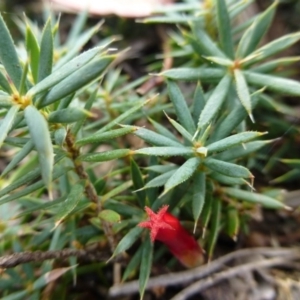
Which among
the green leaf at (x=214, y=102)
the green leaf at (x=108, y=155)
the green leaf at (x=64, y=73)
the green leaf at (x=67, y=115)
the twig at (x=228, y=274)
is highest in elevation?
the green leaf at (x=64, y=73)

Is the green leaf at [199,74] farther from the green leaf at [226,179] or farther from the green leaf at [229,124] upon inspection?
the green leaf at [226,179]

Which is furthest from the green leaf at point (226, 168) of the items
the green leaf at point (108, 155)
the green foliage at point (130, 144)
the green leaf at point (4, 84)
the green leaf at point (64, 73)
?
the green leaf at point (4, 84)

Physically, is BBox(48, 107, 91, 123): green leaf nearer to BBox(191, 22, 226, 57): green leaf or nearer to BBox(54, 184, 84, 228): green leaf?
BBox(54, 184, 84, 228): green leaf

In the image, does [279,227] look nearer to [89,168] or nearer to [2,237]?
[89,168]

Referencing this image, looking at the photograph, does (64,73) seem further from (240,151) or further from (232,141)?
(240,151)

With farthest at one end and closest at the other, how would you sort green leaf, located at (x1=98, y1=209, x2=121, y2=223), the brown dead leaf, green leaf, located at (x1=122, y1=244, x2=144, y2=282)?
the brown dead leaf, green leaf, located at (x1=122, y1=244, x2=144, y2=282), green leaf, located at (x1=98, y1=209, x2=121, y2=223)

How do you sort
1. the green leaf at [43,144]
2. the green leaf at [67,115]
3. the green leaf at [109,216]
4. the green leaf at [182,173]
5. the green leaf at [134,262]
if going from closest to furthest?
1. the green leaf at [43,144]
2. the green leaf at [67,115]
3. the green leaf at [182,173]
4. the green leaf at [109,216]
5. the green leaf at [134,262]

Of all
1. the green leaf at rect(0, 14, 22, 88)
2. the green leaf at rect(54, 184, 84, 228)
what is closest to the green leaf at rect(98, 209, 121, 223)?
the green leaf at rect(54, 184, 84, 228)

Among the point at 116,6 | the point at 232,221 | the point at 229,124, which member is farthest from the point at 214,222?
the point at 116,6
